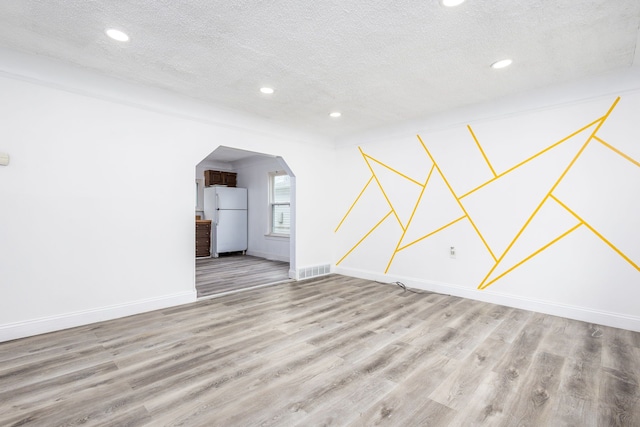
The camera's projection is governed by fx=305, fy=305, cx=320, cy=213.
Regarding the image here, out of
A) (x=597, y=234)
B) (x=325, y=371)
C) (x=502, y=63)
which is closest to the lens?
(x=325, y=371)

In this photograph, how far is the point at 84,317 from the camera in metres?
2.98

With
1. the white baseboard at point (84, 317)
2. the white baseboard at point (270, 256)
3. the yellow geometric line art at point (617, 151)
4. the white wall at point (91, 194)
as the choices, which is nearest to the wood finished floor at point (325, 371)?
the white baseboard at point (84, 317)

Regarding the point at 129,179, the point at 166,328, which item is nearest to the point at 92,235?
the point at 129,179

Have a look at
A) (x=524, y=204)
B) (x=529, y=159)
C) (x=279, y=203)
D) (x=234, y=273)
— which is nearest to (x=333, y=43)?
(x=529, y=159)

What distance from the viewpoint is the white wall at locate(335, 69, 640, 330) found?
9.88 feet

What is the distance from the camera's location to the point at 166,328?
9.58 ft

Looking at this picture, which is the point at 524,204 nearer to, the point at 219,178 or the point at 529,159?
the point at 529,159

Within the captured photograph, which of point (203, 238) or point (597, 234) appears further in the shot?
point (203, 238)

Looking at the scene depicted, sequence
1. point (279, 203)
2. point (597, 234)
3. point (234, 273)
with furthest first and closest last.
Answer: point (279, 203) < point (234, 273) < point (597, 234)

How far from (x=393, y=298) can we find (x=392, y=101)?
2.50 m

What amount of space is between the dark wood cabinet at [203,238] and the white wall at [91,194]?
3900 millimetres

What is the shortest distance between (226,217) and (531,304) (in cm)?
633

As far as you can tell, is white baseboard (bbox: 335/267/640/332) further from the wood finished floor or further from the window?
the window

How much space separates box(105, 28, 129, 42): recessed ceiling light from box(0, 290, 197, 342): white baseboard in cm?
250
